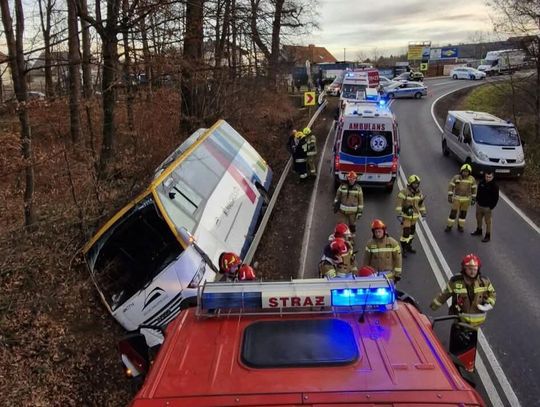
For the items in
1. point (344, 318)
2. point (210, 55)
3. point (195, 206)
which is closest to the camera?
point (344, 318)

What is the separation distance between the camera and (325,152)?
64.8ft

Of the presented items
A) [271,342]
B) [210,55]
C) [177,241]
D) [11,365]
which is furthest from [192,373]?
[210,55]

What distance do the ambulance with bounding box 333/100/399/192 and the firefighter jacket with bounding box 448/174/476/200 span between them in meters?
2.55

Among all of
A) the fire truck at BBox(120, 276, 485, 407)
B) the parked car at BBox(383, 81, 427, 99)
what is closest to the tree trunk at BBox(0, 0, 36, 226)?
the fire truck at BBox(120, 276, 485, 407)

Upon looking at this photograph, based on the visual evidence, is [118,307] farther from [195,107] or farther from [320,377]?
[195,107]

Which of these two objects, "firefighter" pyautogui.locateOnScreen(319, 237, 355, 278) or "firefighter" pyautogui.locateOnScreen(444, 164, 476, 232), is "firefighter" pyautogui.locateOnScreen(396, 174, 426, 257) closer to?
"firefighter" pyautogui.locateOnScreen(444, 164, 476, 232)

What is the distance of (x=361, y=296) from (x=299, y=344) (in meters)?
0.61

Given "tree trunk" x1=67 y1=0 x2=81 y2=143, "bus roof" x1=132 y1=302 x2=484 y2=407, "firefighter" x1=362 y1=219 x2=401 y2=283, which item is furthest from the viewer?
"tree trunk" x1=67 y1=0 x2=81 y2=143

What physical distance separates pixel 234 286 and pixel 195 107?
556 inches

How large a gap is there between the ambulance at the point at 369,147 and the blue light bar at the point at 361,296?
10530 millimetres

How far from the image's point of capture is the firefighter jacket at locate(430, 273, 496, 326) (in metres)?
6.21

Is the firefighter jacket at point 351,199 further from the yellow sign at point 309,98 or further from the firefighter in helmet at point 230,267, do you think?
the yellow sign at point 309,98

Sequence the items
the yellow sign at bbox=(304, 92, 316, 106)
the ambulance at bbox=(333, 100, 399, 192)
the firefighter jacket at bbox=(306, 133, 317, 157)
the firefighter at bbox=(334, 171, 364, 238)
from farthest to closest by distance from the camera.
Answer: the yellow sign at bbox=(304, 92, 316, 106) → the firefighter jacket at bbox=(306, 133, 317, 157) → the ambulance at bbox=(333, 100, 399, 192) → the firefighter at bbox=(334, 171, 364, 238)

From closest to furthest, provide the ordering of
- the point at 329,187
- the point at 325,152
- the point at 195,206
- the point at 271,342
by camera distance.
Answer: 1. the point at 271,342
2. the point at 195,206
3. the point at 329,187
4. the point at 325,152
